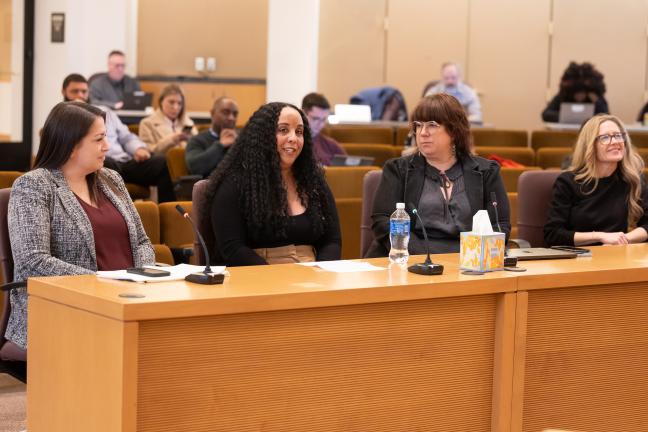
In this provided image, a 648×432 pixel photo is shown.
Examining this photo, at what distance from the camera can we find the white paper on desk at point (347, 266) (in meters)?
3.19

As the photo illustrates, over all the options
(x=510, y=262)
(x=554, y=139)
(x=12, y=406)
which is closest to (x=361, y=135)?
(x=554, y=139)

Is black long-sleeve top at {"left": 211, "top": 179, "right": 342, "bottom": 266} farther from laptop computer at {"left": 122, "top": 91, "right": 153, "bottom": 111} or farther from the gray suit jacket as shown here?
laptop computer at {"left": 122, "top": 91, "right": 153, "bottom": 111}

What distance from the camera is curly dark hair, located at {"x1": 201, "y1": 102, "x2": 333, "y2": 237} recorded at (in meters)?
3.92

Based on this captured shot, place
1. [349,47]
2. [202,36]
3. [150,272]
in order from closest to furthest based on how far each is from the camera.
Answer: [150,272] → [349,47] → [202,36]

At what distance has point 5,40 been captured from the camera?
35.4 ft

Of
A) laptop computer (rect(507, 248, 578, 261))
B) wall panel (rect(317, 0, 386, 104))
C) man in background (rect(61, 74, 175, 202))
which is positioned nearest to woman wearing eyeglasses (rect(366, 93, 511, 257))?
laptop computer (rect(507, 248, 578, 261))

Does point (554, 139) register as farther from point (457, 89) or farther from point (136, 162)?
point (136, 162)

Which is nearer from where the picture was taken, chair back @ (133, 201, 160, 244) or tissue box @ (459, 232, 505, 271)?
tissue box @ (459, 232, 505, 271)

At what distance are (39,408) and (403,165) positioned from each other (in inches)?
77.4

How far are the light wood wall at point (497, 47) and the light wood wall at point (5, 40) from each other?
11.9ft

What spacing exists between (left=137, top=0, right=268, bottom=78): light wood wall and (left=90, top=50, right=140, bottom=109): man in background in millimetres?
3345

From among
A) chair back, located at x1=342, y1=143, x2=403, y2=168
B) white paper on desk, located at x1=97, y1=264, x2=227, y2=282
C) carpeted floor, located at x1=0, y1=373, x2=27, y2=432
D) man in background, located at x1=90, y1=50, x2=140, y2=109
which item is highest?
man in background, located at x1=90, y1=50, x2=140, y2=109

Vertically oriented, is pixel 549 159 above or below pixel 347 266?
above

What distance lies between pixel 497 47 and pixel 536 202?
8286 mm
